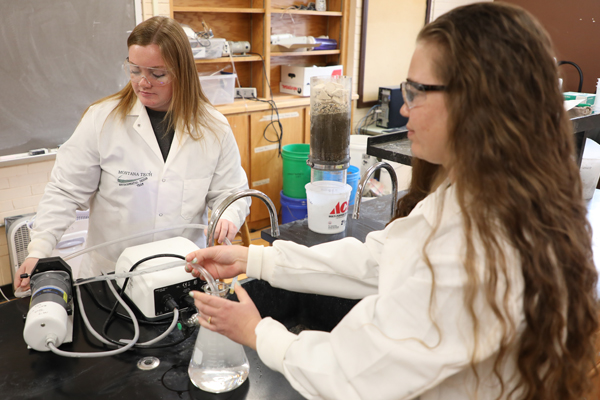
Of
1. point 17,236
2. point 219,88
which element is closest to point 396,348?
point 17,236

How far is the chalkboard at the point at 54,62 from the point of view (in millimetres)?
2570

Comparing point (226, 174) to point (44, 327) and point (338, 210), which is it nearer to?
point (338, 210)

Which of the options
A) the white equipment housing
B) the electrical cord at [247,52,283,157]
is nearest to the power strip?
the electrical cord at [247,52,283,157]

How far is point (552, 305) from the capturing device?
2.33 ft

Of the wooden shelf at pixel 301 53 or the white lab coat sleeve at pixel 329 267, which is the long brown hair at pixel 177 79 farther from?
the wooden shelf at pixel 301 53

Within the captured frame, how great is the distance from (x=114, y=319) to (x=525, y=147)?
3.41ft

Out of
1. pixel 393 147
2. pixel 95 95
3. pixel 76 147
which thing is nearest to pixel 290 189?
pixel 95 95

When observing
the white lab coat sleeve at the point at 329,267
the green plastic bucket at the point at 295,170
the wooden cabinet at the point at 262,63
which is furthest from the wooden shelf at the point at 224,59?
the white lab coat sleeve at the point at 329,267

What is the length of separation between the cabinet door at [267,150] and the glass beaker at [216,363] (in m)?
2.81

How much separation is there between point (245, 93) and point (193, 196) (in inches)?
84.5

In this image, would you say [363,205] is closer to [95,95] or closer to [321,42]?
[95,95]

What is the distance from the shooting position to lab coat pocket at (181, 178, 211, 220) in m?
1.80

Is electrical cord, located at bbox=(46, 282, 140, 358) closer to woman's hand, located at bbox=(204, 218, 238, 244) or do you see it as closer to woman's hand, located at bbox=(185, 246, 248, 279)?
woman's hand, located at bbox=(185, 246, 248, 279)

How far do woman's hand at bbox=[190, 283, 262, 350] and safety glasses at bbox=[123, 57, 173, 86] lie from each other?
0.97 metres
